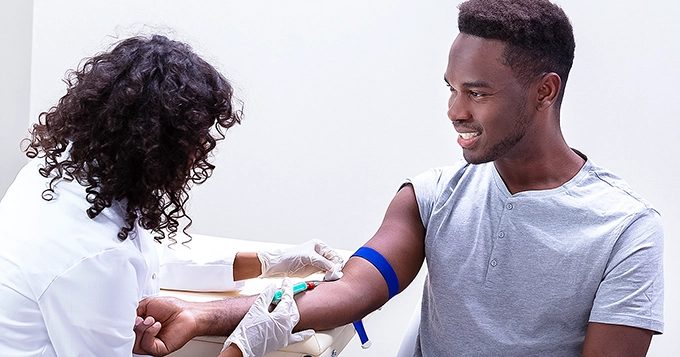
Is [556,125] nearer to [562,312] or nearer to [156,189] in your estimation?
[562,312]

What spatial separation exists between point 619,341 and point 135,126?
3.00 ft

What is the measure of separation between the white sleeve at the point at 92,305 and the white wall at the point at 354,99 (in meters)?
1.62

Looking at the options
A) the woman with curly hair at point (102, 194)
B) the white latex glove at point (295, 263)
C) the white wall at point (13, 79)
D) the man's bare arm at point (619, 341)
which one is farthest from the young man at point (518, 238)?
the white wall at point (13, 79)

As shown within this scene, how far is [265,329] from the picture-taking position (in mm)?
1405

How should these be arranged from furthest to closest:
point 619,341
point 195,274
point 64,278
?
point 195,274, point 619,341, point 64,278

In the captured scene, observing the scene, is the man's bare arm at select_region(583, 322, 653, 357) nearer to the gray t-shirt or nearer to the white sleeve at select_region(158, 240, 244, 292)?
the gray t-shirt

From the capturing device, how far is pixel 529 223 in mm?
1552

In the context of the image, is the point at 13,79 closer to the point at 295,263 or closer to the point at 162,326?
the point at 295,263

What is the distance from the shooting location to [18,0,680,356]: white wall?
2621 millimetres

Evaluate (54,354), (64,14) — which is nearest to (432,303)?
(54,354)

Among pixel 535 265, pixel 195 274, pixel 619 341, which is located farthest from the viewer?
pixel 195 274

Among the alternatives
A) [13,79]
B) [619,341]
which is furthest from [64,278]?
[13,79]

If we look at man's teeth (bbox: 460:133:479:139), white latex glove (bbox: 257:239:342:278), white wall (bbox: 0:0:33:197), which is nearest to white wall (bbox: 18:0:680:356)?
white wall (bbox: 0:0:33:197)

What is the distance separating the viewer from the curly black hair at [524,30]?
1520 mm
